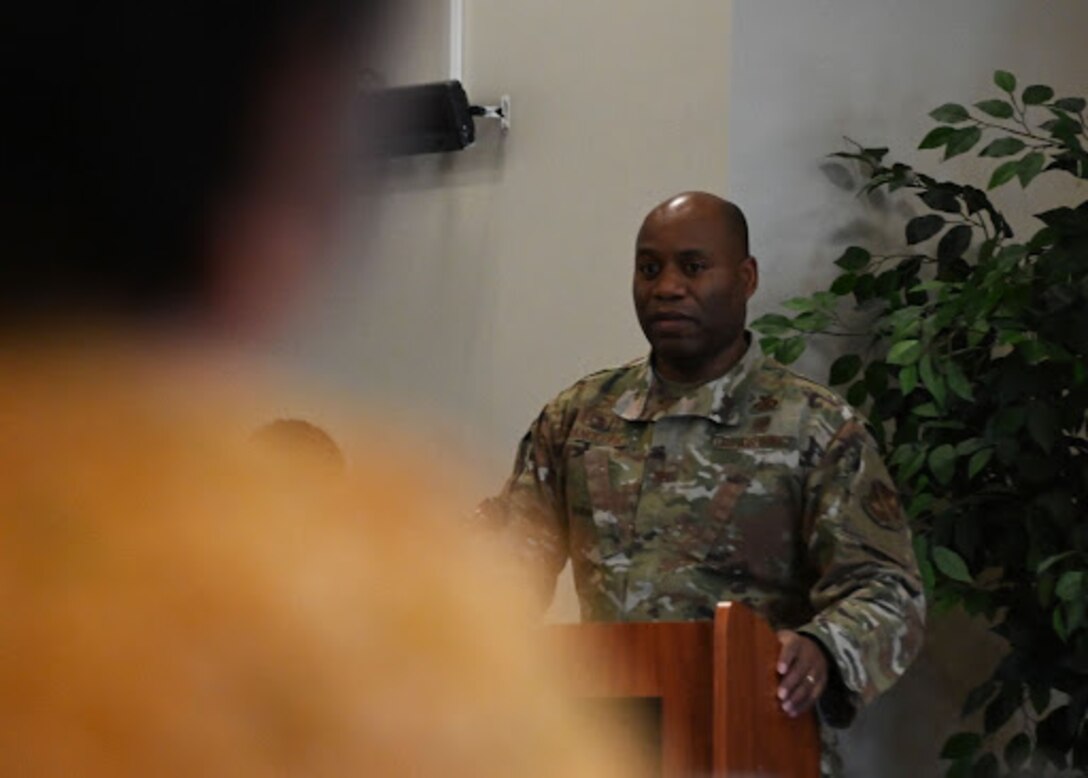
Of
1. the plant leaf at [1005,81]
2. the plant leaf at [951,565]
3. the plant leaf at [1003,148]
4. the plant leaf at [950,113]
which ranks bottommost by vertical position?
the plant leaf at [951,565]

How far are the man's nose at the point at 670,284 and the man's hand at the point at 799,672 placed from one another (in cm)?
48

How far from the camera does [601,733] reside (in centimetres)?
46

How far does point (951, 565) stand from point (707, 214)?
68 cm

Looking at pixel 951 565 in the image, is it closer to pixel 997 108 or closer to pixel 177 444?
pixel 997 108

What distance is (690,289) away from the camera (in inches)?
83.6

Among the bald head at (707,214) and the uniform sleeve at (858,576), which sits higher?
the bald head at (707,214)

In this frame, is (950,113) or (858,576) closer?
(858,576)

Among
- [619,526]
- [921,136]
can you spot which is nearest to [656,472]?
[619,526]

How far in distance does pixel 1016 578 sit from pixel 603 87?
921 mm

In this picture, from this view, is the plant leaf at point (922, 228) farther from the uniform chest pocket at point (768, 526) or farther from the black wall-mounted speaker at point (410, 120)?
the black wall-mounted speaker at point (410, 120)

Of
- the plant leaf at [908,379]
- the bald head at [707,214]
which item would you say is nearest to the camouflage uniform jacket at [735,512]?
the bald head at [707,214]

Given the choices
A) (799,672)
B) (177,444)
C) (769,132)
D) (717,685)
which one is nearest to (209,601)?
(177,444)

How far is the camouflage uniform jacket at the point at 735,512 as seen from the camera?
1924 mm

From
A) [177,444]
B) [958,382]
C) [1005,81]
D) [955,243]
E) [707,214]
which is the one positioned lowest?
[958,382]
